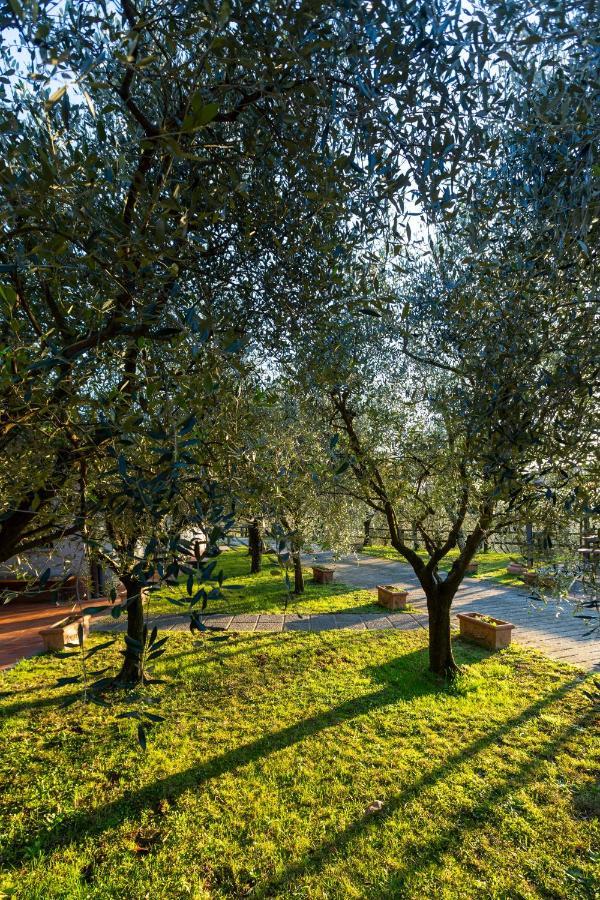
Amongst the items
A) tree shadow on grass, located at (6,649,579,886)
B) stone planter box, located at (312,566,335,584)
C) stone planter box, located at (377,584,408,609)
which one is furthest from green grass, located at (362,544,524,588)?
tree shadow on grass, located at (6,649,579,886)

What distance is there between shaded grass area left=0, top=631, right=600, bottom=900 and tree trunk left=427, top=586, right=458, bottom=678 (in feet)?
1.06

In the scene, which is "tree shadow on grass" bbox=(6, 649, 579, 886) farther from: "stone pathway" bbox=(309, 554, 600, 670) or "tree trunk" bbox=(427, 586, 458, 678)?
"stone pathway" bbox=(309, 554, 600, 670)

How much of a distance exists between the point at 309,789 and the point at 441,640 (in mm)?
3990

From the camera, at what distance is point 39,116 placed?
2906 millimetres

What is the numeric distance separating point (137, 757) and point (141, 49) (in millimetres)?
7254

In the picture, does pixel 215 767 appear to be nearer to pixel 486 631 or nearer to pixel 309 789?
pixel 309 789

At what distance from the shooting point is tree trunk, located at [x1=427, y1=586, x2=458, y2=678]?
340 inches

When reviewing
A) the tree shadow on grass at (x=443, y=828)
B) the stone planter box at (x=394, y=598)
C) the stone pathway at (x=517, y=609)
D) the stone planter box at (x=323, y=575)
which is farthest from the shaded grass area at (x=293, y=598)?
the tree shadow on grass at (x=443, y=828)

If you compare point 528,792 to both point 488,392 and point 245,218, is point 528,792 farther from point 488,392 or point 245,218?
point 245,218

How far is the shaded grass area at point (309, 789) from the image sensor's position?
14.3ft

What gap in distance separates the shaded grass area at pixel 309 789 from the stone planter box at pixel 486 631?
4.54ft

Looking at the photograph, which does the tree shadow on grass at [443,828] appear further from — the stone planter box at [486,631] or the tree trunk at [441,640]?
the stone planter box at [486,631]

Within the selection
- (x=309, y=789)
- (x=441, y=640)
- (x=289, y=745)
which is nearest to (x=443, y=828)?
(x=309, y=789)

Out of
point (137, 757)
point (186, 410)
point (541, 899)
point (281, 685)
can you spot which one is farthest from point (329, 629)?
point (186, 410)
